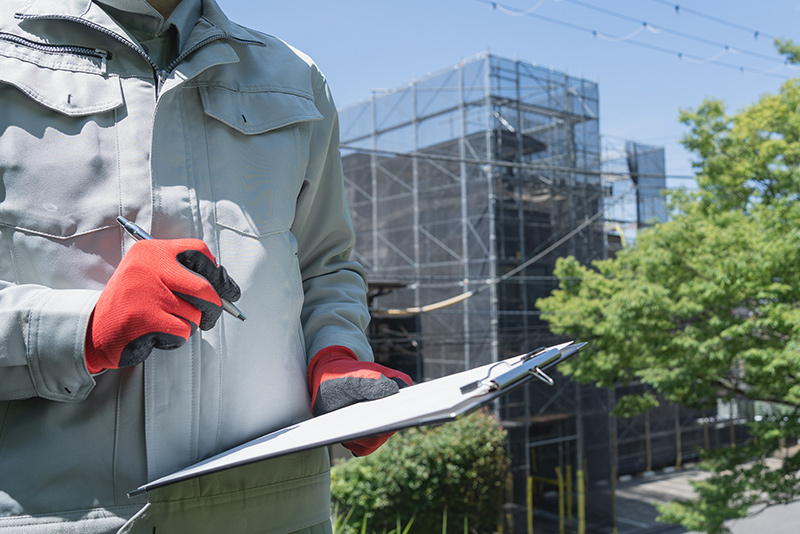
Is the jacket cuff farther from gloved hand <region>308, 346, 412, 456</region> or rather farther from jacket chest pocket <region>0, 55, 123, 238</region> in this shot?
gloved hand <region>308, 346, 412, 456</region>

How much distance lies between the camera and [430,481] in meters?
8.66

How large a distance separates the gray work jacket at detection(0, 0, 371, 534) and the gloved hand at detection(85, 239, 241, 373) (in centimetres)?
3

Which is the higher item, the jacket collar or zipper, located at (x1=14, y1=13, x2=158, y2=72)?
the jacket collar

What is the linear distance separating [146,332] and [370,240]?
16.3 metres

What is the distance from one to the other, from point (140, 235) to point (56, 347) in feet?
0.50

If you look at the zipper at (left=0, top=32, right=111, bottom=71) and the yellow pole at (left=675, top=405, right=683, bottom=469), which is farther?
the yellow pole at (left=675, top=405, right=683, bottom=469)

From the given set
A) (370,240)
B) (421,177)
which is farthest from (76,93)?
(370,240)

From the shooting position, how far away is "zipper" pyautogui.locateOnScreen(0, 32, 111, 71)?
2.76 ft

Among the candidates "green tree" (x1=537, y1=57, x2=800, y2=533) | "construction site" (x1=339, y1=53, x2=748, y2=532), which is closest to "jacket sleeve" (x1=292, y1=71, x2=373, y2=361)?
"green tree" (x1=537, y1=57, x2=800, y2=533)

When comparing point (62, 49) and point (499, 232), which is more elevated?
point (499, 232)

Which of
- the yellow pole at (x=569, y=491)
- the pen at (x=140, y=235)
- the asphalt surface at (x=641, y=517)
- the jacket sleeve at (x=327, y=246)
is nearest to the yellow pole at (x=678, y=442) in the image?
the asphalt surface at (x=641, y=517)

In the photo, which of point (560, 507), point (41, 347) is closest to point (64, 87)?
point (41, 347)

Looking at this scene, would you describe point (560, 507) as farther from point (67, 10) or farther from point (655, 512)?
point (67, 10)

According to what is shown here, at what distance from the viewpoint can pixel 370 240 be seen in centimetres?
1698
